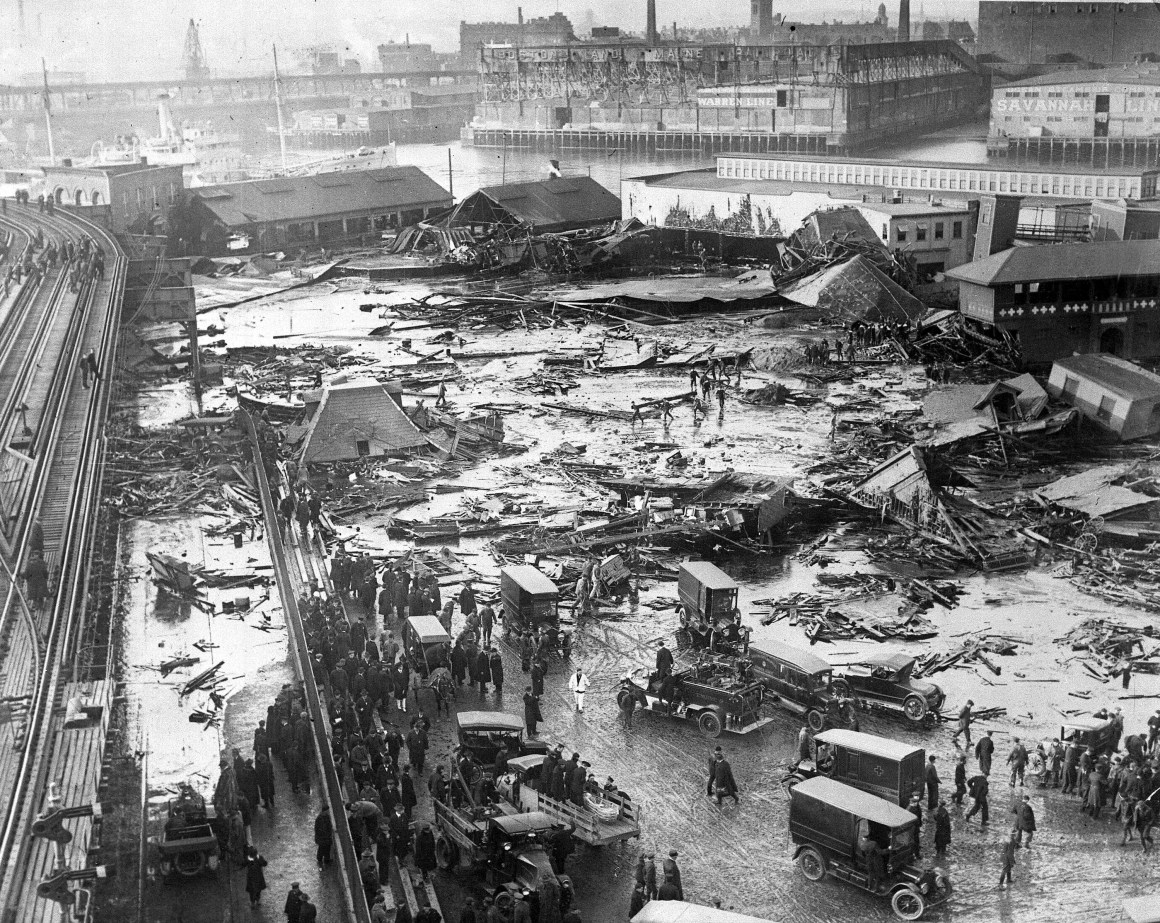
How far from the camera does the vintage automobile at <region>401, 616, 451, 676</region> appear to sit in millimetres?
20766

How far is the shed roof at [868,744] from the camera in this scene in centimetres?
1605

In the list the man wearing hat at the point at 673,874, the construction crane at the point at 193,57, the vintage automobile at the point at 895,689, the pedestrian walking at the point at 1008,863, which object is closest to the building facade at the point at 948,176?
the vintage automobile at the point at 895,689

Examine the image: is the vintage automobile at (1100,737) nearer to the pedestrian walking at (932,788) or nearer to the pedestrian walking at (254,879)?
the pedestrian walking at (932,788)

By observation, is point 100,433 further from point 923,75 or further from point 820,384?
point 923,75

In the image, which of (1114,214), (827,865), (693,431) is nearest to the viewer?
(827,865)

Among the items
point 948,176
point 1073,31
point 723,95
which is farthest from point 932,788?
point 1073,31

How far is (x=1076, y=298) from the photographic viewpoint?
39844 millimetres

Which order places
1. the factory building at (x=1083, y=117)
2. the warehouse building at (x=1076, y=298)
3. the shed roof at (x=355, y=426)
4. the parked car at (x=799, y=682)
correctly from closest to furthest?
the parked car at (x=799, y=682) → the shed roof at (x=355, y=426) → the warehouse building at (x=1076, y=298) → the factory building at (x=1083, y=117)

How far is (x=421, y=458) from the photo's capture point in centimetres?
3256

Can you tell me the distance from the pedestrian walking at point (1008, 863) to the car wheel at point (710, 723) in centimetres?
465

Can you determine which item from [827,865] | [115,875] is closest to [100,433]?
[115,875]

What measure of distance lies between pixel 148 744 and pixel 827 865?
911cm

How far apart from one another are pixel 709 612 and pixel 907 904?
819cm

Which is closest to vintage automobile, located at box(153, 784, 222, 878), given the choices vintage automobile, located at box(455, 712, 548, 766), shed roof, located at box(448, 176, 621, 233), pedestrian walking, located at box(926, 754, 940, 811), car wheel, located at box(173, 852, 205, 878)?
car wheel, located at box(173, 852, 205, 878)
